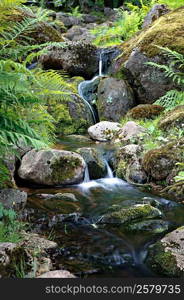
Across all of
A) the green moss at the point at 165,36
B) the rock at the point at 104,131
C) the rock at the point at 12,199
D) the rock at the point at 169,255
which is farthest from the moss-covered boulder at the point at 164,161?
the green moss at the point at 165,36

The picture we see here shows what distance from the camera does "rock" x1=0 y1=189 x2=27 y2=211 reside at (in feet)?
11.1

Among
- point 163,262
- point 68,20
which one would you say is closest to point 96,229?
point 163,262

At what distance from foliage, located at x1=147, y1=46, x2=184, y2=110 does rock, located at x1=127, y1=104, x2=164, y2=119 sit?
6.5 inches

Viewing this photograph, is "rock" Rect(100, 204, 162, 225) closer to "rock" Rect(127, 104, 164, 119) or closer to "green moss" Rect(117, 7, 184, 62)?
"rock" Rect(127, 104, 164, 119)

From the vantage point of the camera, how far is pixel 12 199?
3432mm

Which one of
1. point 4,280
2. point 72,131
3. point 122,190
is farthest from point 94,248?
point 72,131

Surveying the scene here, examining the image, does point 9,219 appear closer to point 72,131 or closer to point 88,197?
point 88,197

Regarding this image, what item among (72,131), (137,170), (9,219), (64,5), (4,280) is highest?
(64,5)

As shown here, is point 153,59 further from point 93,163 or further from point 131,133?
point 93,163

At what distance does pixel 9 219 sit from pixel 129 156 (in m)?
3.15

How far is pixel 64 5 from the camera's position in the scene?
2133cm

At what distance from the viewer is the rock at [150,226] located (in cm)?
364

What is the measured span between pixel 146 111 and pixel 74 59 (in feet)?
10.9

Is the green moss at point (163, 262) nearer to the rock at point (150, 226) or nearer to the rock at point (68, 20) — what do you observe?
the rock at point (150, 226)
